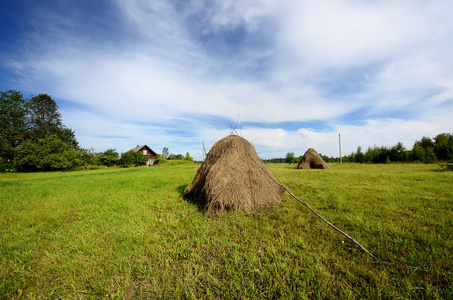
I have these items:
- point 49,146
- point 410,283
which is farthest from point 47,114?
point 410,283

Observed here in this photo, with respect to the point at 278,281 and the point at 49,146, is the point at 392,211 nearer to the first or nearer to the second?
the point at 278,281

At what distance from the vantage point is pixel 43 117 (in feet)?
106

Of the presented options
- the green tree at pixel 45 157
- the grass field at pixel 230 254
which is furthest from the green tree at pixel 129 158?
the grass field at pixel 230 254

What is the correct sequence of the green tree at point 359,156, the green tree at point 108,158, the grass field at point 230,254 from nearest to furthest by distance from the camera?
the grass field at point 230,254
the green tree at point 108,158
the green tree at point 359,156

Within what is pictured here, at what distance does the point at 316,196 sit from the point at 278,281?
4.73 meters

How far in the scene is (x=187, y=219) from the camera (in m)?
4.16

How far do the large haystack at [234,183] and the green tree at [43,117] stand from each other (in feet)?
139

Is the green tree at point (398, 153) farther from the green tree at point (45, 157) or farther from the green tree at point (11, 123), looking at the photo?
the green tree at point (11, 123)

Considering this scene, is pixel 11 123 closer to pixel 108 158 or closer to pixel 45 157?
pixel 45 157

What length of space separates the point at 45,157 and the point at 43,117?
16.8 m

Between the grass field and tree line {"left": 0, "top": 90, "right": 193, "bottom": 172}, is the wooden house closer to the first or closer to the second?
tree line {"left": 0, "top": 90, "right": 193, "bottom": 172}

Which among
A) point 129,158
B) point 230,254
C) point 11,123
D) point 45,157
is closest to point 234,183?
point 230,254

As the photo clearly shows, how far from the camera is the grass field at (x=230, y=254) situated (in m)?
2.05

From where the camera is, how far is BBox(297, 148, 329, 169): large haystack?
18125mm
